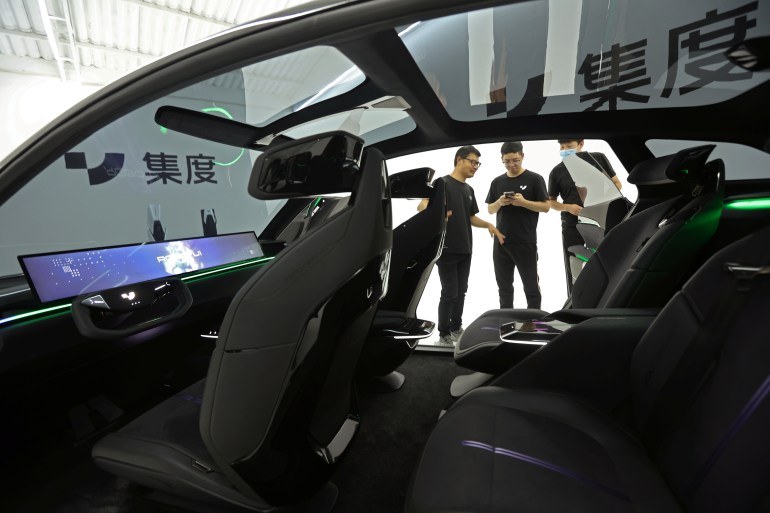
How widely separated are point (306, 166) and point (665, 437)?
3.52ft

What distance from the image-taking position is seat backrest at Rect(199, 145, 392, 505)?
0.80 meters

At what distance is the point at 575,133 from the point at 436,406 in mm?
1745

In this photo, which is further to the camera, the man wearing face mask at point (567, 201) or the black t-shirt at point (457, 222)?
the black t-shirt at point (457, 222)

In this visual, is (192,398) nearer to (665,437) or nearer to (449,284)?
(665,437)

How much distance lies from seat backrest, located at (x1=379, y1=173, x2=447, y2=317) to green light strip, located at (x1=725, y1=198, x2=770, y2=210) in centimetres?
122

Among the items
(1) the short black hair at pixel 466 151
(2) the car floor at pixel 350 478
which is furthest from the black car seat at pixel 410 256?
(1) the short black hair at pixel 466 151

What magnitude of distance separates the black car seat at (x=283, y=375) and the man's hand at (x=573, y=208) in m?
2.54

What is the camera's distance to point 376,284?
990 mm

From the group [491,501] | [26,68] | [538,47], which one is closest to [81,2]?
[26,68]

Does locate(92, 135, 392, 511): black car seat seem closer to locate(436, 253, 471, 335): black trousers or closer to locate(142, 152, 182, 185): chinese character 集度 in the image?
locate(142, 152, 182, 185): chinese character 集度

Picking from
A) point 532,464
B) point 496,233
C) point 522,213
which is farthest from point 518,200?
point 532,464

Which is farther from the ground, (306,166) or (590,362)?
(306,166)

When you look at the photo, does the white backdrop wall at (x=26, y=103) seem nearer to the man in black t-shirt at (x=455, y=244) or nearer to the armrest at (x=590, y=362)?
the man in black t-shirt at (x=455, y=244)

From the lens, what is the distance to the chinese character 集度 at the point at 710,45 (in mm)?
1353
